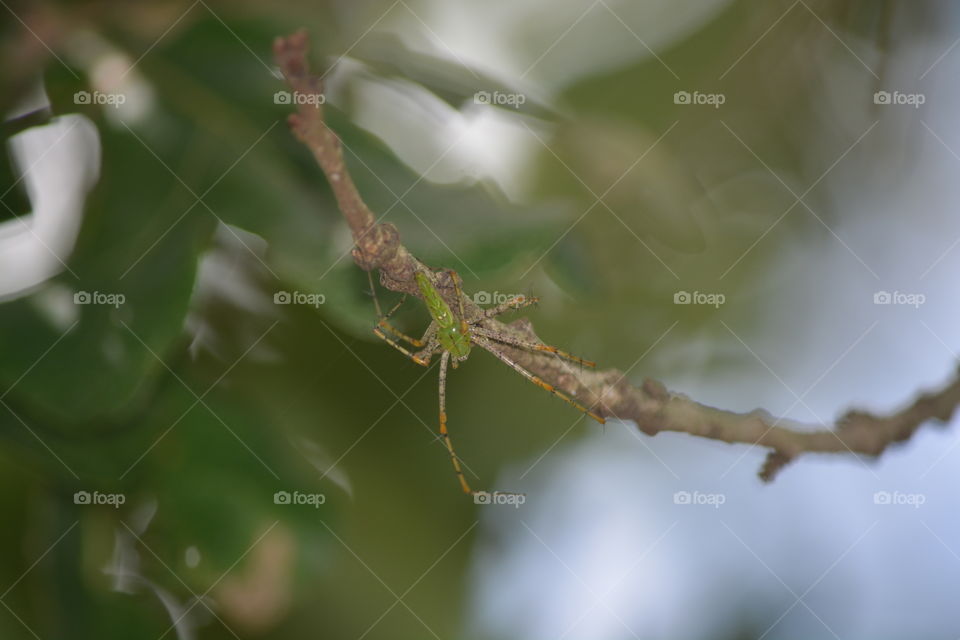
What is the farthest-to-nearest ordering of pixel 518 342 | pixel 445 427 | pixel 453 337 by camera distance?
pixel 445 427, pixel 453 337, pixel 518 342

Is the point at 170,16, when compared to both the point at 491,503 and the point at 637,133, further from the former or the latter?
the point at 491,503

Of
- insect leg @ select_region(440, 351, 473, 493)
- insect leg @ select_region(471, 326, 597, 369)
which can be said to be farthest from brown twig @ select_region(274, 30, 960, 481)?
insect leg @ select_region(440, 351, 473, 493)

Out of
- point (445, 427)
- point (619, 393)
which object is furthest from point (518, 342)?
point (445, 427)

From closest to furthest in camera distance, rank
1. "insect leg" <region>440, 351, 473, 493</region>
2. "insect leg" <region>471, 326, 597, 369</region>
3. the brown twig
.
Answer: the brown twig
"insect leg" <region>471, 326, 597, 369</region>
"insect leg" <region>440, 351, 473, 493</region>

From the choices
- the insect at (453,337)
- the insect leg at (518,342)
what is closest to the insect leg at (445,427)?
the insect at (453,337)

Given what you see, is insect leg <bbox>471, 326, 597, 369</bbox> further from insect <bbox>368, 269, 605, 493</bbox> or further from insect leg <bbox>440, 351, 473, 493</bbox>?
insect leg <bbox>440, 351, 473, 493</bbox>

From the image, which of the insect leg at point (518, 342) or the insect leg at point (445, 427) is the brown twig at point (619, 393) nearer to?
the insect leg at point (518, 342)

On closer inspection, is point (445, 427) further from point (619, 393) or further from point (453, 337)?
point (619, 393)
